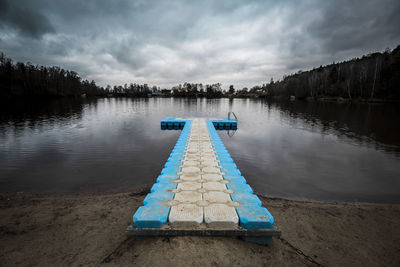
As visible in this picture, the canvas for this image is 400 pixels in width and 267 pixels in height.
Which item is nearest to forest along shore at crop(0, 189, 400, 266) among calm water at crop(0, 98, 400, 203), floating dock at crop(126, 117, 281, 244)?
floating dock at crop(126, 117, 281, 244)

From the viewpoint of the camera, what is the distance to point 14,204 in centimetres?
542

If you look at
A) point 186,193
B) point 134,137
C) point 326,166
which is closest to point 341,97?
point 326,166

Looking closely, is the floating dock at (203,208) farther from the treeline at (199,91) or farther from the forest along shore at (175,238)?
the treeline at (199,91)

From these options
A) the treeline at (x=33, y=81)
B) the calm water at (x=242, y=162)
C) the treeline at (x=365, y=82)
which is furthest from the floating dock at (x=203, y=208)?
the treeline at (x=33, y=81)

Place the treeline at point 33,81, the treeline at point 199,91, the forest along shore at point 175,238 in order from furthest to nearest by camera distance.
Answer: the treeline at point 199,91 → the treeline at point 33,81 → the forest along shore at point 175,238

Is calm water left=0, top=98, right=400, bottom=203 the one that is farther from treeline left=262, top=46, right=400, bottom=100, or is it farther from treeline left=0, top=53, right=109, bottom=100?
treeline left=0, top=53, right=109, bottom=100

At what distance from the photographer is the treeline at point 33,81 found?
60844 mm

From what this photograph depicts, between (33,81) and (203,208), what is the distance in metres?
98.6

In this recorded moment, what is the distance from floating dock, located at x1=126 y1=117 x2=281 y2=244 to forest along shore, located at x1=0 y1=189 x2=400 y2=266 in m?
0.22

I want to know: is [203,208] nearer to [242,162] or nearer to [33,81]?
[242,162]

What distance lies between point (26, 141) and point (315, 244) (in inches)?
731

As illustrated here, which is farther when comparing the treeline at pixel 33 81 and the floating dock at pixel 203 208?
the treeline at pixel 33 81

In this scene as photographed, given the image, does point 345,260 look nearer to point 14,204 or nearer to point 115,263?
point 115,263

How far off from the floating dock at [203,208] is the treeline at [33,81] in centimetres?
8393
